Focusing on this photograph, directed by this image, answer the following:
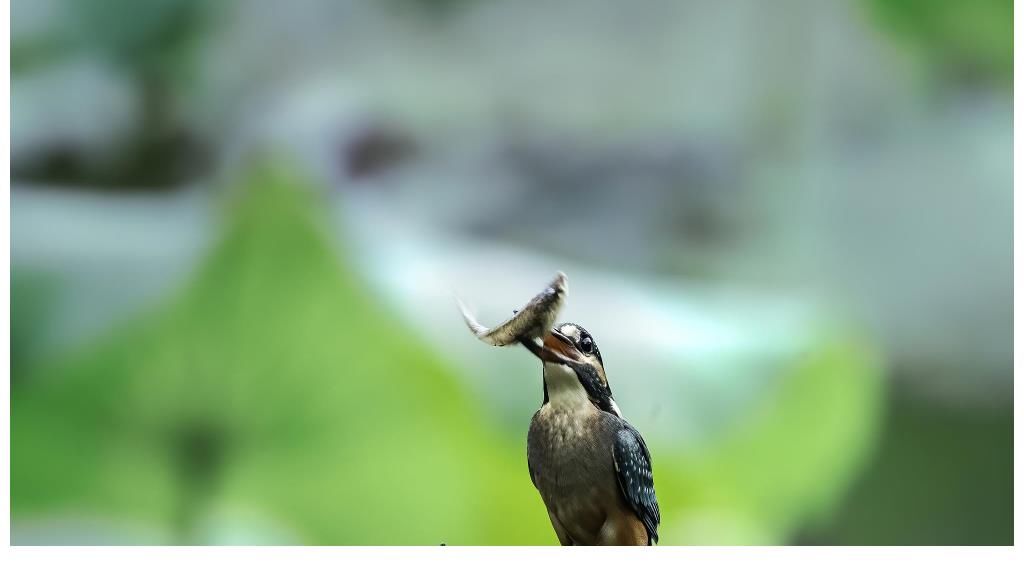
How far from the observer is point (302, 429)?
1.55 meters

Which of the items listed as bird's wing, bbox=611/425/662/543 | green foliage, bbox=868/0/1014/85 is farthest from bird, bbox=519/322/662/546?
green foliage, bbox=868/0/1014/85

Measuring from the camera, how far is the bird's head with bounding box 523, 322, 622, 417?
4.82 feet

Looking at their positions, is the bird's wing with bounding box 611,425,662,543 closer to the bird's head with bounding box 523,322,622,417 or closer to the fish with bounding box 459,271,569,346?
the bird's head with bounding box 523,322,622,417

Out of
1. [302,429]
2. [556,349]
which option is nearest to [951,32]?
[556,349]

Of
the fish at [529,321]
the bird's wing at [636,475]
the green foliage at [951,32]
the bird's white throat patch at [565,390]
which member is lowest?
the bird's wing at [636,475]

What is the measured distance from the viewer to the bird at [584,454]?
144cm

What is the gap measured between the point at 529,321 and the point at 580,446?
184mm

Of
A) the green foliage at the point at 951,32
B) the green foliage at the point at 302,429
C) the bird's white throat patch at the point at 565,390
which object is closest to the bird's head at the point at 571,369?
the bird's white throat patch at the point at 565,390

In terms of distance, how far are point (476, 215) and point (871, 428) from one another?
2.14ft

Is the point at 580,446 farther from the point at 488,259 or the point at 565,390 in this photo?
the point at 488,259

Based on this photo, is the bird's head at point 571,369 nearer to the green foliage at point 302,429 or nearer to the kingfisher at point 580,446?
the kingfisher at point 580,446

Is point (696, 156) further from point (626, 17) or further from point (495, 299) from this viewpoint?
point (495, 299)

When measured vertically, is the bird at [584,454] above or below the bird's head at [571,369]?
below
